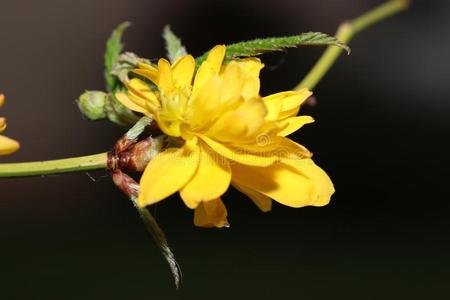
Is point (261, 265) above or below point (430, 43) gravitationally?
below

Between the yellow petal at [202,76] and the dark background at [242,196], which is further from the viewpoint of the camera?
the dark background at [242,196]

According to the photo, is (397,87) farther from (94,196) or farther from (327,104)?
(94,196)

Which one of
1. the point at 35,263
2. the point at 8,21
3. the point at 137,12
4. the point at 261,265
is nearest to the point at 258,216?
the point at 261,265

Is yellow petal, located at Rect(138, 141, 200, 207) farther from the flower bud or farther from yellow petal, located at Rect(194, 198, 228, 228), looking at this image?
the flower bud

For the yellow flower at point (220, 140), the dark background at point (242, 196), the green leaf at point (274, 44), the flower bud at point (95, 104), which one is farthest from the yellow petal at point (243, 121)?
the dark background at point (242, 196)

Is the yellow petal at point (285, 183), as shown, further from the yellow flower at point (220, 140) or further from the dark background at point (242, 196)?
the dark background at point (242, 196)

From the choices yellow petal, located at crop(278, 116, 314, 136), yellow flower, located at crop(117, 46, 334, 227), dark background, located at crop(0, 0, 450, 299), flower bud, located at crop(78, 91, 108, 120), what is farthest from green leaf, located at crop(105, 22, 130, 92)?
dark background, located at crop(0, 0, 450, 299)
